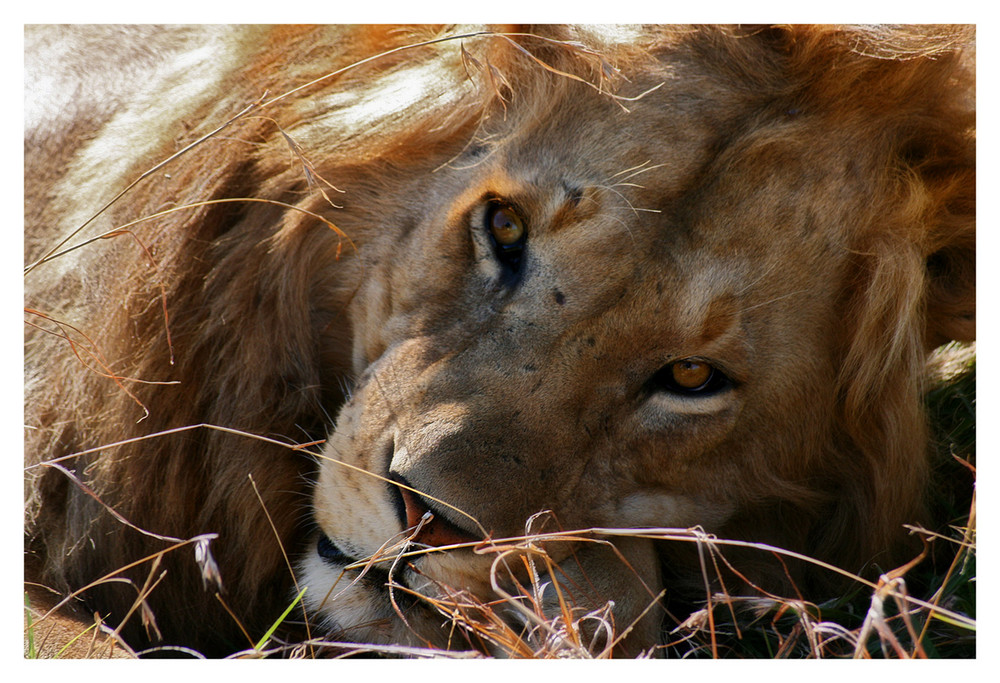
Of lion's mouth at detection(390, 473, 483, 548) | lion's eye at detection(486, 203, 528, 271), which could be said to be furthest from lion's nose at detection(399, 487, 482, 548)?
lion's eye at detection(486, 203, 528, 271)

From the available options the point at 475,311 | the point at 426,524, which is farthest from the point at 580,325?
the point at 426,524

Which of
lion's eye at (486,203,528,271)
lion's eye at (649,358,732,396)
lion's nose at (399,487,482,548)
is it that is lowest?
lion's nose at (399,487,482,548)

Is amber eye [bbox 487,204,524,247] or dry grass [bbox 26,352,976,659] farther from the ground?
amber eye [bbox 487,204,524,247]


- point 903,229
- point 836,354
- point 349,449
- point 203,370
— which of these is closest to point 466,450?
point 349,449

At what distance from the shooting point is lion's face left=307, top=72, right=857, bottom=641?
1580 millimetres

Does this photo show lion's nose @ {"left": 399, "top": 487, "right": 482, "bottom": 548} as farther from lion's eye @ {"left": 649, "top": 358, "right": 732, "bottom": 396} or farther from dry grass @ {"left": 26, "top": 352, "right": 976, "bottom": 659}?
lion's eye @ {"left": 649, "top": 358, "right": 732, "bottom": 396}

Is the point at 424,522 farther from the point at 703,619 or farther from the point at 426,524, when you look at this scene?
the point at 703,619

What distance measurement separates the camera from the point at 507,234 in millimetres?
1686

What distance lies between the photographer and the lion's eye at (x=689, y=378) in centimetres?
168

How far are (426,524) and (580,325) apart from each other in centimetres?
43

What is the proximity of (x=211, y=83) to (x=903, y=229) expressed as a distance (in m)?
1.39
